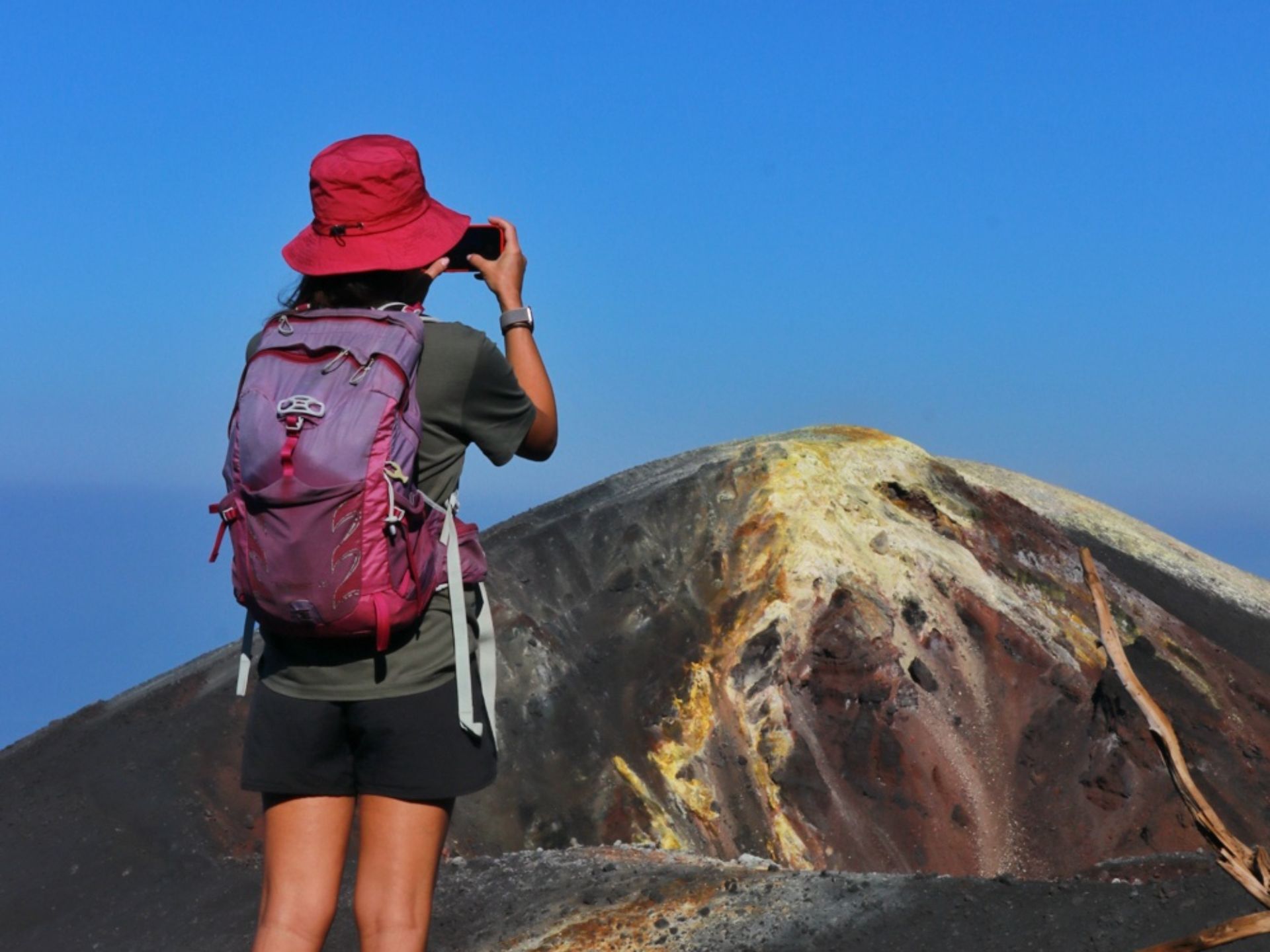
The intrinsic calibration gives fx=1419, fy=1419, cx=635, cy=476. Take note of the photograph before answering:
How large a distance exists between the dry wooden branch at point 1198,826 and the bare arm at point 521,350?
1.39m

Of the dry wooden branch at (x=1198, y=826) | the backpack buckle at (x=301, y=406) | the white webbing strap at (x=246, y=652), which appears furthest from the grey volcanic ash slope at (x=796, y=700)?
the dry wooden branch at (x=1198, y=826)

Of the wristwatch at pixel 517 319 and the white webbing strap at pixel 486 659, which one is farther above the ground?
the wristwatch at pixel 517 319

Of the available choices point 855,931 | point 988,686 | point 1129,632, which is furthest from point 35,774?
point 1129,632

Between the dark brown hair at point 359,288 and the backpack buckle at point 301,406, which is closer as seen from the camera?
the backpack buckle at point 301,406

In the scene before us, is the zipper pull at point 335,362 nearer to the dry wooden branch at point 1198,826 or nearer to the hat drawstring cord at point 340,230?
the hat drawstring cord at point 340,230

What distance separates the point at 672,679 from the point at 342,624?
Answer: 978cm

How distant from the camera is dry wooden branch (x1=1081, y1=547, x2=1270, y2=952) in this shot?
3270mm

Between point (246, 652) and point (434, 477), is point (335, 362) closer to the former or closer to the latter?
point (434, 477)

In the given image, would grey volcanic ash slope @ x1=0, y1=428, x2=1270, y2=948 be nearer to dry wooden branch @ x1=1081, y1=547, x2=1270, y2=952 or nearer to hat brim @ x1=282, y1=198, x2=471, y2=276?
hat brim @ x1=282, y1=198, x2=471, y2=276

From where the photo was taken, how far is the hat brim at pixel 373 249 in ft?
12.0

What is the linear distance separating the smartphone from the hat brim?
22 cm

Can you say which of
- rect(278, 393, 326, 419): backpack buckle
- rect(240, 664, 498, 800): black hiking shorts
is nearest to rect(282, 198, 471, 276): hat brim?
rect(278, 393, 326, 419): backpack buckle

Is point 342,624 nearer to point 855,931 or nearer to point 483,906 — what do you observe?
point 855,931

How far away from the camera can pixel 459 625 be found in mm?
3486
